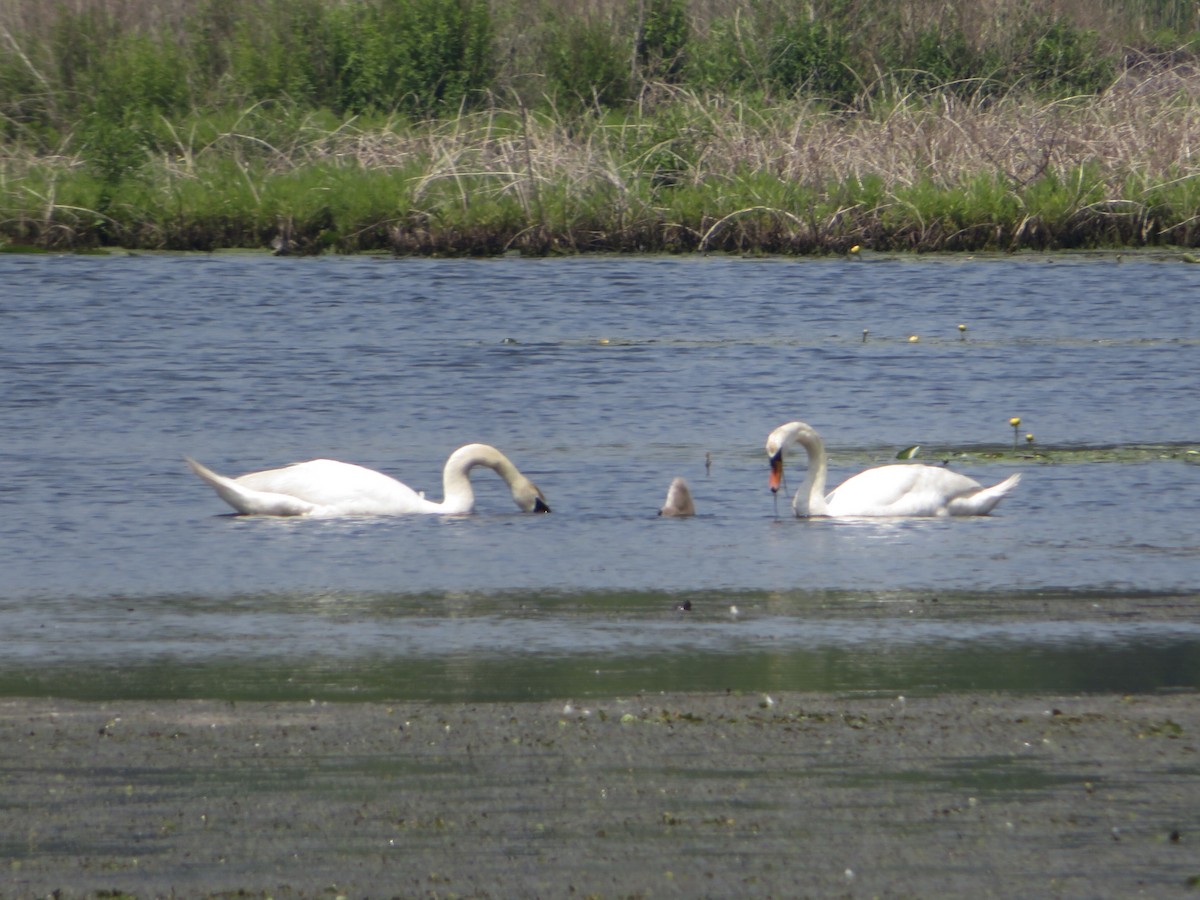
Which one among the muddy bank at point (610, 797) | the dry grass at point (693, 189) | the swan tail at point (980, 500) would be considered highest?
the muddy bank at point (610, 797)

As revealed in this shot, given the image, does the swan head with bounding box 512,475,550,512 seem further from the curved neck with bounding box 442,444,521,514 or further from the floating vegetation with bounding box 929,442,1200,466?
the floating vegetation with bounding box 929,442,1200,466

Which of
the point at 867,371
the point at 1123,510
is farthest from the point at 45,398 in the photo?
the point at 1123,510

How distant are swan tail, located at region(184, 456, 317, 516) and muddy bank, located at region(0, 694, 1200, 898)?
3.95m

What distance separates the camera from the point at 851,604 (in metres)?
7.61

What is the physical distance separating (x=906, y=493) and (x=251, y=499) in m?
3.05

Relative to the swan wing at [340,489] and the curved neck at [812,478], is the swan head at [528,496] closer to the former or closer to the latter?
the swan wing at [340,489]

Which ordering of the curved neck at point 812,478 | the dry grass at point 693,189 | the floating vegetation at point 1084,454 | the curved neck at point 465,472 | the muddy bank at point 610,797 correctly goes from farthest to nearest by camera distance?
1. the dry grass at point 693,189
2. the floating vegetation at point 1084,454
3. the curved neck at point 465,472
4. the curved neck at point 812,478
5. the muddy bank at point 610,797

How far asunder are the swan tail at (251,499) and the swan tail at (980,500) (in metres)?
3.01

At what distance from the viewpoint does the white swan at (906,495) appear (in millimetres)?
9914

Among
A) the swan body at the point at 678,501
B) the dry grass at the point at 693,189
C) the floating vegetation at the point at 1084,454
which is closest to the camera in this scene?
the swan body at the point at 678,501

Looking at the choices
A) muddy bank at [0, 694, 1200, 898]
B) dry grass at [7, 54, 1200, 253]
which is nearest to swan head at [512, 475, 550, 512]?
muddy bank at [0, 694, 1200, 898]

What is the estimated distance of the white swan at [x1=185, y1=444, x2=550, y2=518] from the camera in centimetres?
988

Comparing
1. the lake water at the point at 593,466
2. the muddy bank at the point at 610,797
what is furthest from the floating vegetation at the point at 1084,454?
the muddy bank at the point at 610,797

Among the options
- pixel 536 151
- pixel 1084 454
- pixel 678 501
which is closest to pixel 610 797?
pixel 678 501
